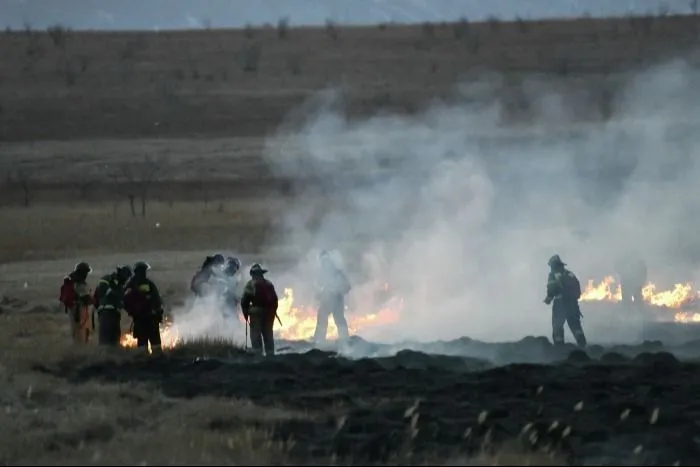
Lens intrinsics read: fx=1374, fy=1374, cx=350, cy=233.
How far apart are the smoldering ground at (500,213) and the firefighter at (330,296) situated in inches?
56.3

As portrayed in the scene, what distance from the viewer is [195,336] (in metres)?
23.7

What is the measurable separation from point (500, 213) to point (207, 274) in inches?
480

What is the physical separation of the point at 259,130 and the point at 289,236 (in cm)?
2632

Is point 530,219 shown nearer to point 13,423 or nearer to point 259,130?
point 13,423

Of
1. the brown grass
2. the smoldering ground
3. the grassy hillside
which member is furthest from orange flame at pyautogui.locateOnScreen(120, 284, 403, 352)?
the grassy hillside

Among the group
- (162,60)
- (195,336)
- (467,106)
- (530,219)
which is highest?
(162,60)

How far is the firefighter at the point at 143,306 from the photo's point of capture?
21.1 m

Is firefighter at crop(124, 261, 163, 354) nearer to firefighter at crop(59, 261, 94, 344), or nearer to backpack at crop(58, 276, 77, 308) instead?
firefighter at crop(59, 261, 94, 344)

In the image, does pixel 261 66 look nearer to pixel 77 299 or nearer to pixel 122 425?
pixel 77 299

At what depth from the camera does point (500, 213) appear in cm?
3512

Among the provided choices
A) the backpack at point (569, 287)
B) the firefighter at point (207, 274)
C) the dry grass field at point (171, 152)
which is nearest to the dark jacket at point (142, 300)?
the dry grass field at point (171, 152)

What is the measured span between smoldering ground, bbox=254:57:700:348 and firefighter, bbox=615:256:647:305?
1192 mm

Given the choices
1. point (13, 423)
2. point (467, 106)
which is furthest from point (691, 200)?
point (467, 106)

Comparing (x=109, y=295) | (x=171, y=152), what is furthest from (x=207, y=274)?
(x=171, y=152)
